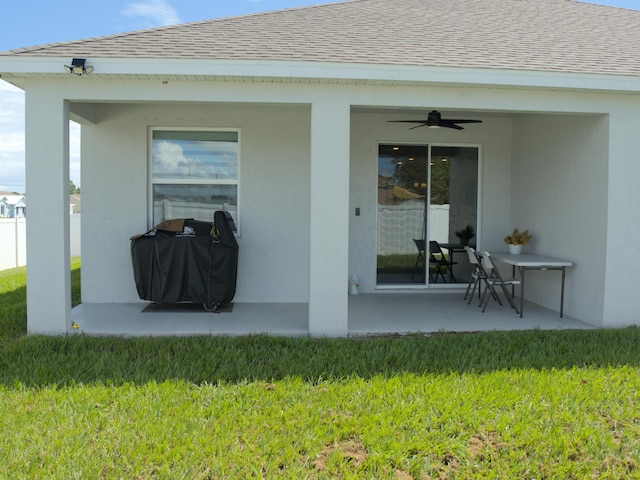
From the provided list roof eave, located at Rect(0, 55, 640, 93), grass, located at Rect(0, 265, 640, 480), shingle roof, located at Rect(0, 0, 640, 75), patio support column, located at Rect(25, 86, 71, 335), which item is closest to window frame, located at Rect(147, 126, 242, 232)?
shingle roof, located at Rect(0, 0, 640, 75)

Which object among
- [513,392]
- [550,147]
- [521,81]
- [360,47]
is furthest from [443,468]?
[550,147]

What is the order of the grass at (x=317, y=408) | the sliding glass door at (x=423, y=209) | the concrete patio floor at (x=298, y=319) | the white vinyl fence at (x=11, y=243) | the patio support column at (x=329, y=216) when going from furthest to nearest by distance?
the white vinyl fence at (x=11, y=243)
the sliding glass door at (x=423, y=209)
the concrete patio floor at (x=298, y=319)
the patio support column at (x=329, y=216)
the grass at (x=317, y=408)

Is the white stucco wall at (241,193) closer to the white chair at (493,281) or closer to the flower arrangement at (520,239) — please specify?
the white chair at (493,281)

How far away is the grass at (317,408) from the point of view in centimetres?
313

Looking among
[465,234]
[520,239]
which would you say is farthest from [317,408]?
[465,234]

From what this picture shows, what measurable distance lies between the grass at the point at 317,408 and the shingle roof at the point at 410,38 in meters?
2.95

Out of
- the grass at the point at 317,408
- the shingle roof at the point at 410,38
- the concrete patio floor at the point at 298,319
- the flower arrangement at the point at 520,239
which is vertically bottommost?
the grass at the point at 317,408

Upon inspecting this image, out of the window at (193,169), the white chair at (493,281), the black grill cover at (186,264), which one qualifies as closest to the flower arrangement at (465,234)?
the white chair at (493,281)

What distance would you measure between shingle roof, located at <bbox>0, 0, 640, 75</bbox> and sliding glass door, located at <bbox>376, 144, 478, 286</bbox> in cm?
192

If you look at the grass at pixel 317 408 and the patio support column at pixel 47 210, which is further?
the patio support column at pixel 47 210

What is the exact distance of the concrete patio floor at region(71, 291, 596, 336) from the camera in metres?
6.00

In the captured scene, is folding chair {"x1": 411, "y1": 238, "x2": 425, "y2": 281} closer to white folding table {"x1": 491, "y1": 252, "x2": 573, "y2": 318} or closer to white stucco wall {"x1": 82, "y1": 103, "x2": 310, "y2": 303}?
white folding table {"x1": 491, "y1": 252, "x2": 573, "y2": 318}

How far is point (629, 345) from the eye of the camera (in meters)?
5.38

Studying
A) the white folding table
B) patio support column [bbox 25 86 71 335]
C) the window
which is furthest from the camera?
the window
